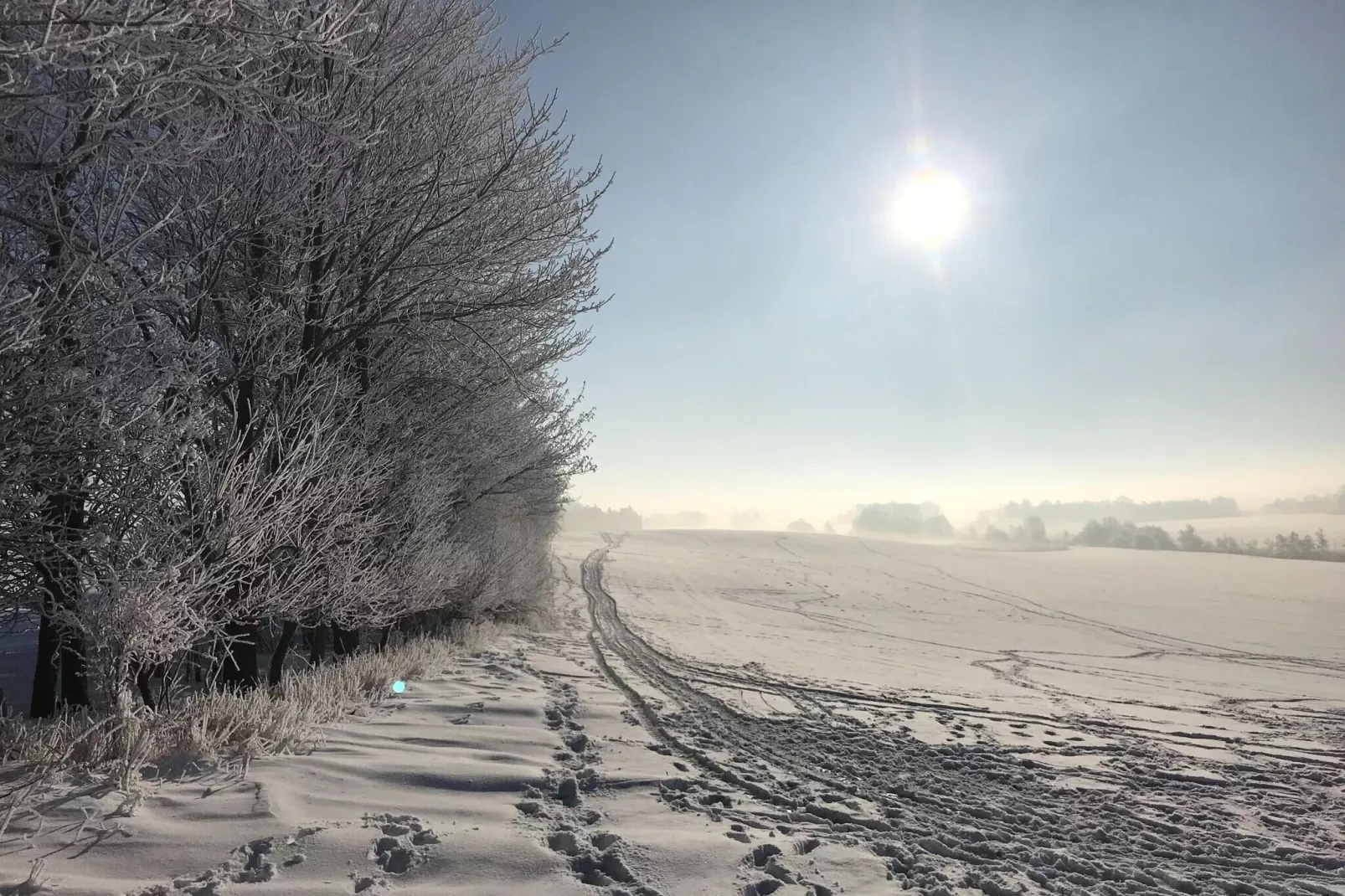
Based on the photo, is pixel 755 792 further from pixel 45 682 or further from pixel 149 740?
pixel 45 682

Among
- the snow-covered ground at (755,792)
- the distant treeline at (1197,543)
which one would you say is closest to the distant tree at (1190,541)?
the distant treeline at (1197,543)

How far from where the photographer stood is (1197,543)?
2237 inches

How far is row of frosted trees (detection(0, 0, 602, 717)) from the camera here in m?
2.95

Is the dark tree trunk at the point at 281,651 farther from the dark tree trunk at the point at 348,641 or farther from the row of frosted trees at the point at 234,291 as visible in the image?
the dark tree trunk at the point at 348,641

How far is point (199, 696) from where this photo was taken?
14.7ft

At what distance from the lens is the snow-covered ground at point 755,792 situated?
278 cm

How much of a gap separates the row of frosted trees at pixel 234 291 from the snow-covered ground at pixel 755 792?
148 cm

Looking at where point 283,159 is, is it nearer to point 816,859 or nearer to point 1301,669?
point 816,859

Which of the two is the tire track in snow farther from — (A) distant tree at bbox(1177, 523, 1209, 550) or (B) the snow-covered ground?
(A) distant tree at bbox(1177, 523, 1209, 550)

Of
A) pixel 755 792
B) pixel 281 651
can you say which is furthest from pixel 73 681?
pixel 755 792

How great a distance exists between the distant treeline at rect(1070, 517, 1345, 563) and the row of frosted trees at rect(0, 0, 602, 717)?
185 feet

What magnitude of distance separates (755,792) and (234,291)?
5.37 meters

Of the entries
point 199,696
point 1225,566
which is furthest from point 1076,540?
point 199,696

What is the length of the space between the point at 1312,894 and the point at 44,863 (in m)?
5.46
